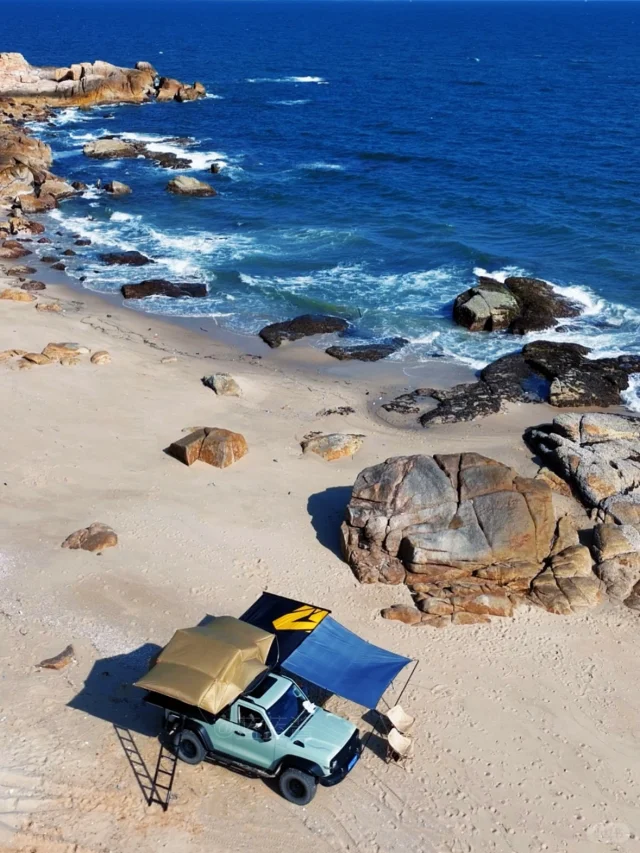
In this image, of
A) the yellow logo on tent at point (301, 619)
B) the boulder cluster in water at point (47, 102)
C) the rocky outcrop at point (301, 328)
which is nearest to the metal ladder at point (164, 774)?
the yellow logo on tent at point (301, 619)

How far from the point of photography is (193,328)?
39.6 meters

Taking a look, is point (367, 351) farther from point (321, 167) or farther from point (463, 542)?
point (321, 167)

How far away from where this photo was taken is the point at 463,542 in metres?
22.0

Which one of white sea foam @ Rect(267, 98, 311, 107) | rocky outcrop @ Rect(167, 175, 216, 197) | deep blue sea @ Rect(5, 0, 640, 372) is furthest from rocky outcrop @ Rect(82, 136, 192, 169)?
white sea foam @ Rect(267, 98, 311, 107)

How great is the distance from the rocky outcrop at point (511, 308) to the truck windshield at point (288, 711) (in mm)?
26581

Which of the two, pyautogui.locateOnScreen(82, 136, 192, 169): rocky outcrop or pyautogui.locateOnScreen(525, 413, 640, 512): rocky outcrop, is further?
pyautogui.locateOnScreen(82, 136, 192, 169): rocky outcrop

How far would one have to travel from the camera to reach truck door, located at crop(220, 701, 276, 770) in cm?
1541

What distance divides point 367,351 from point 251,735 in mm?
24051

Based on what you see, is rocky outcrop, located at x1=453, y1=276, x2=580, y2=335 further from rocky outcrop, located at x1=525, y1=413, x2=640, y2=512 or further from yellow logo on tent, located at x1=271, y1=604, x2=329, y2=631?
yellow logo on tent, located at x1=271, y1=604, x2=329, y2=631

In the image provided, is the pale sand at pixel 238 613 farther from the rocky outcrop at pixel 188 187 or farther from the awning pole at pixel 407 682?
the rocky outcrop at pixel 188 187

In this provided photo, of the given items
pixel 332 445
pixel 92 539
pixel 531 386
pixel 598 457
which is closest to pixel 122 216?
pixel 531 386

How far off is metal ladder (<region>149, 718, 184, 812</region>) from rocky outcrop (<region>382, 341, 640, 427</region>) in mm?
17719

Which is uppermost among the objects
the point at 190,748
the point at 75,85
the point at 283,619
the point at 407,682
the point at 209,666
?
the point at 75,85

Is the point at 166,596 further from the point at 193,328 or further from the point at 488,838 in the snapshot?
the point at 193,328
